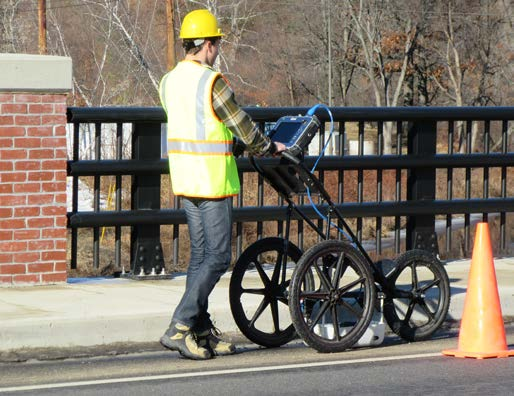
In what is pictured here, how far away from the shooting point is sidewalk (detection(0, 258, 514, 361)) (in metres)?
Result: 7.65

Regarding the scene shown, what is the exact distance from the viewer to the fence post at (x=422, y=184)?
1060 cm

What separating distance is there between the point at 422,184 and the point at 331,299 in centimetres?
336

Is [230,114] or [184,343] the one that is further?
[184,343]

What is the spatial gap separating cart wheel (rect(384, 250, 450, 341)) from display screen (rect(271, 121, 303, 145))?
1.16 meters

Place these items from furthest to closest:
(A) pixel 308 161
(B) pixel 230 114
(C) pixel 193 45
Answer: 1. (A) pixel 308 161
2. (C) pixel 193 45
3. (B) pixel 230 114

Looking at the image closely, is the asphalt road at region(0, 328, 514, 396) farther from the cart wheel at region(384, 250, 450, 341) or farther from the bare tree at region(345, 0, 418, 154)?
the bare tree at region(345, 0, 418, 154)

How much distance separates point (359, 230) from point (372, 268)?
8.07 ft

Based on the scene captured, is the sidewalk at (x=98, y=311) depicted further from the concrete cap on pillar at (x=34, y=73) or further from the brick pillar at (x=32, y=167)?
the concrete cap on pillar at (x=34, y=73)

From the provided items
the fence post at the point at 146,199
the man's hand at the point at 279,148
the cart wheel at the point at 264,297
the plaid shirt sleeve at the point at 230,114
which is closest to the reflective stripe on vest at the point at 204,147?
the plaid shirt sleeve at the point at 230,114

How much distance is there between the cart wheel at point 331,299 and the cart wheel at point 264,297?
21 centimetres

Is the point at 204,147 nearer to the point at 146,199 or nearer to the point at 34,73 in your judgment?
the point at 34,73

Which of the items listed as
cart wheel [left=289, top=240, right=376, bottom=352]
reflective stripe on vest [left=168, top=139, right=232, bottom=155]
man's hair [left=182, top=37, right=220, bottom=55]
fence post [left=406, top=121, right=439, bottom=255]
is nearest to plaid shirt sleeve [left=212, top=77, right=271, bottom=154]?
reflective stripe on vest [left=168, top=139, right=232, bottom=155]

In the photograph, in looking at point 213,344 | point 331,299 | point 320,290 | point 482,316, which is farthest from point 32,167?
point 482,316

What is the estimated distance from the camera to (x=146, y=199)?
9.75 metres
